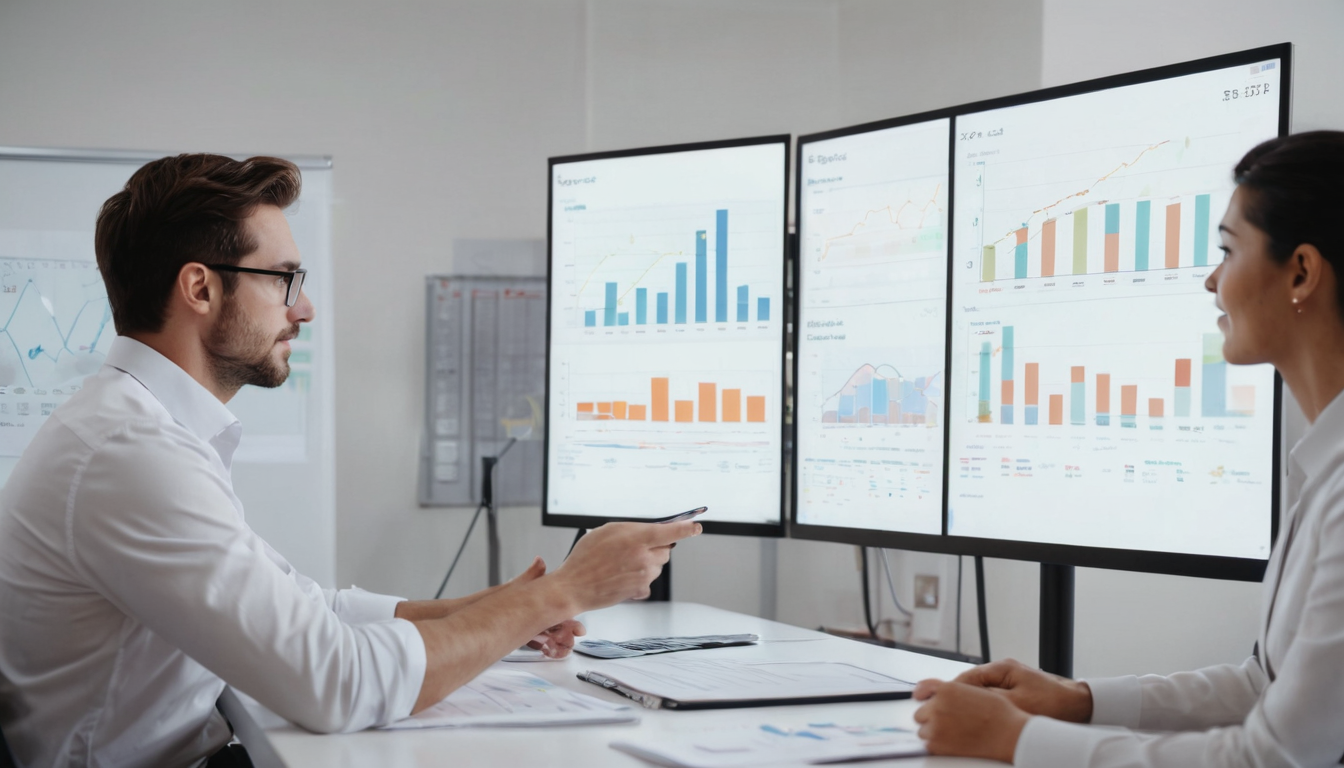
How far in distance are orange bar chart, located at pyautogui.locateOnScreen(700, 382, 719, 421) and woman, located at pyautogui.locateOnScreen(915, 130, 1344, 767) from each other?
992 millimetres

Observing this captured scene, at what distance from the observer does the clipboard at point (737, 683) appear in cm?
122

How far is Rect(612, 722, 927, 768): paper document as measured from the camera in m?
0.97

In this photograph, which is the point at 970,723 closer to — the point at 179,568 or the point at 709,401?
the point at 179,568

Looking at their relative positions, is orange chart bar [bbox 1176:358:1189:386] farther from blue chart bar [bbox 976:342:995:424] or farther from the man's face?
the man's face

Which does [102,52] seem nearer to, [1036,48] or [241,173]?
[241,173]

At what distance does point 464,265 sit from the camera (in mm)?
3303

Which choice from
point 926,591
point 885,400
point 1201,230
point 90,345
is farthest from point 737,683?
point 90,345

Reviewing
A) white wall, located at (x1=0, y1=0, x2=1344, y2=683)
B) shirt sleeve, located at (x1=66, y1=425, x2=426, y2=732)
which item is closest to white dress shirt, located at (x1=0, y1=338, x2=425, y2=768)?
shirt sleeve, located at (x1=66, y1=425, x2=426, y2=732)

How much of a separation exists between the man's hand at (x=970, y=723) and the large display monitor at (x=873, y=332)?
75cm

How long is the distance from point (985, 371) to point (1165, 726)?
71 centimetres

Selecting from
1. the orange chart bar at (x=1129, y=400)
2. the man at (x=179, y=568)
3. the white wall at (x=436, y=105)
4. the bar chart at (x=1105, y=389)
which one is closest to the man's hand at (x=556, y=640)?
the man at (x=179, y=568)

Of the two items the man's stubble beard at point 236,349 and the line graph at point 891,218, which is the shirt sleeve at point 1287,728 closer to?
the line graph at point 891,218

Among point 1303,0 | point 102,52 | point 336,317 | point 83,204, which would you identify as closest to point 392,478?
point 336,317

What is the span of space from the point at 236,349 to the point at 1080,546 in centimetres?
130
